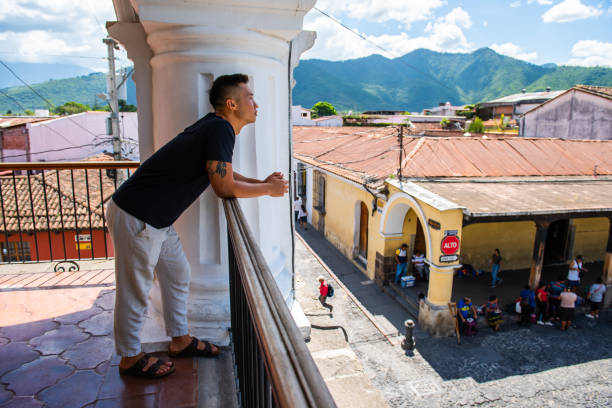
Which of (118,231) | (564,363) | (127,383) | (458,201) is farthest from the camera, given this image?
(458,201)

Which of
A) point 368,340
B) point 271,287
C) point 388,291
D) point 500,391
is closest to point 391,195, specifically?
point 388,291

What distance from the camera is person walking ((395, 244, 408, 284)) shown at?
1323 cm

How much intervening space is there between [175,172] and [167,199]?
14 cm

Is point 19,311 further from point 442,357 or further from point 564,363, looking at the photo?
point 564,363

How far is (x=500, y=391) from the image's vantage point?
8984mm

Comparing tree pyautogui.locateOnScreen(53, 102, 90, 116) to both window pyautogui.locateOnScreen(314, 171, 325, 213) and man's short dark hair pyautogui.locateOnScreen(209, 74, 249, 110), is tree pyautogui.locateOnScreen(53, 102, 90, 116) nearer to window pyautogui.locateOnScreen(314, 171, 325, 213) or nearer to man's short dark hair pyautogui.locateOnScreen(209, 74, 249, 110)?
window pyautogui.locateOnScreen(314, 171, 325, 213)

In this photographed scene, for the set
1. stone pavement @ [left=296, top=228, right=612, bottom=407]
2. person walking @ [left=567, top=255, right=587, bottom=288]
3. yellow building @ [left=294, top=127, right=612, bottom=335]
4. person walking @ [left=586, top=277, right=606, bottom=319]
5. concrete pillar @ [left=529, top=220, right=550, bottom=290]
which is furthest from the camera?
person walking @ [left=567, top=255, right=587, bottom=288]

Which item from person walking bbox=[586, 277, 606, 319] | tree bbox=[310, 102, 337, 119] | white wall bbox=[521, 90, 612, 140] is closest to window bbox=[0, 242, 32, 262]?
person walking bbox=[586, 277, 606, 319]

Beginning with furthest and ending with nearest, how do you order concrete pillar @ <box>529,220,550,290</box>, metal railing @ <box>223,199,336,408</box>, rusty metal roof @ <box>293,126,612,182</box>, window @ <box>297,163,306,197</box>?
window @ <box>297,163,306,197</box> < rusty metal roof @ <box>293,126,612,182</box> < concrete pillar @ <box>529,220,550,290</box> < metal railing @ <box>223,199,336,408</box>

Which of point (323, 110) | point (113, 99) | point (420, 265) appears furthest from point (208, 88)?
point (323, 110)

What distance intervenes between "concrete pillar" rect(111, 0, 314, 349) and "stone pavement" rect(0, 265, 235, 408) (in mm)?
291

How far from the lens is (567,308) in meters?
11.4

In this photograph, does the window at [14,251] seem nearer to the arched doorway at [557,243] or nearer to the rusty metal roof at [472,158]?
the rusty metal roof at [472,158]

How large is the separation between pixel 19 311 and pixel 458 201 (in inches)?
388
